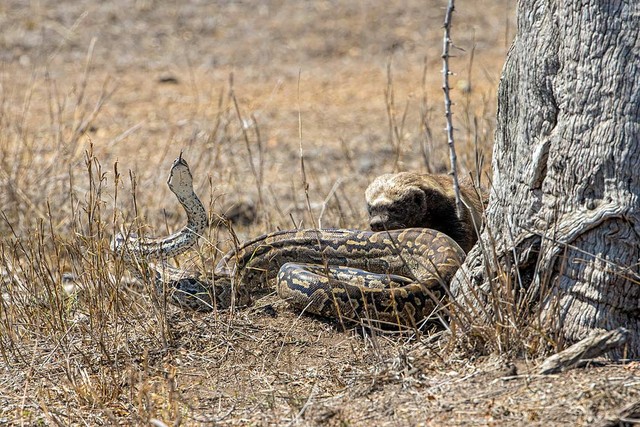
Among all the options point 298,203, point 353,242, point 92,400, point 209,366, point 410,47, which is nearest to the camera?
point 92,400

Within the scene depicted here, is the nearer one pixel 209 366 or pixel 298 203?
pixel 209 366

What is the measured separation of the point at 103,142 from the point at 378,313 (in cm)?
750

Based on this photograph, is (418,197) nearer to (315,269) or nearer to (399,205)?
(399,205)

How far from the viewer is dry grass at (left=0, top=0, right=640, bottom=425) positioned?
4629 millimetres

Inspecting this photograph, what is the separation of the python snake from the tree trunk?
26.0 inches

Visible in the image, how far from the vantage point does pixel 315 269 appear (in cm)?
603

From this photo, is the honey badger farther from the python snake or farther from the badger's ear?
the python snake

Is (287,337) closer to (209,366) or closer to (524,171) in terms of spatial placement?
(209,366)

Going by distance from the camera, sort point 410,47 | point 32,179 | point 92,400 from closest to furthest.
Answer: point 92,400, point 32,179, point 410,47

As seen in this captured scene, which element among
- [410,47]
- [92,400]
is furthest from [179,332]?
[410,47]

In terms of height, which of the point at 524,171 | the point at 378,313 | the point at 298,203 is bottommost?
the point at 298,203

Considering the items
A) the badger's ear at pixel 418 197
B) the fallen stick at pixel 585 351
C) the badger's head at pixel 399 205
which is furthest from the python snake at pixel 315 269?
the fallen stick at pixel 585 351

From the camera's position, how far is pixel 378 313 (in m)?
5.56

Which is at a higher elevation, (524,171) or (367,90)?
(524,171)
